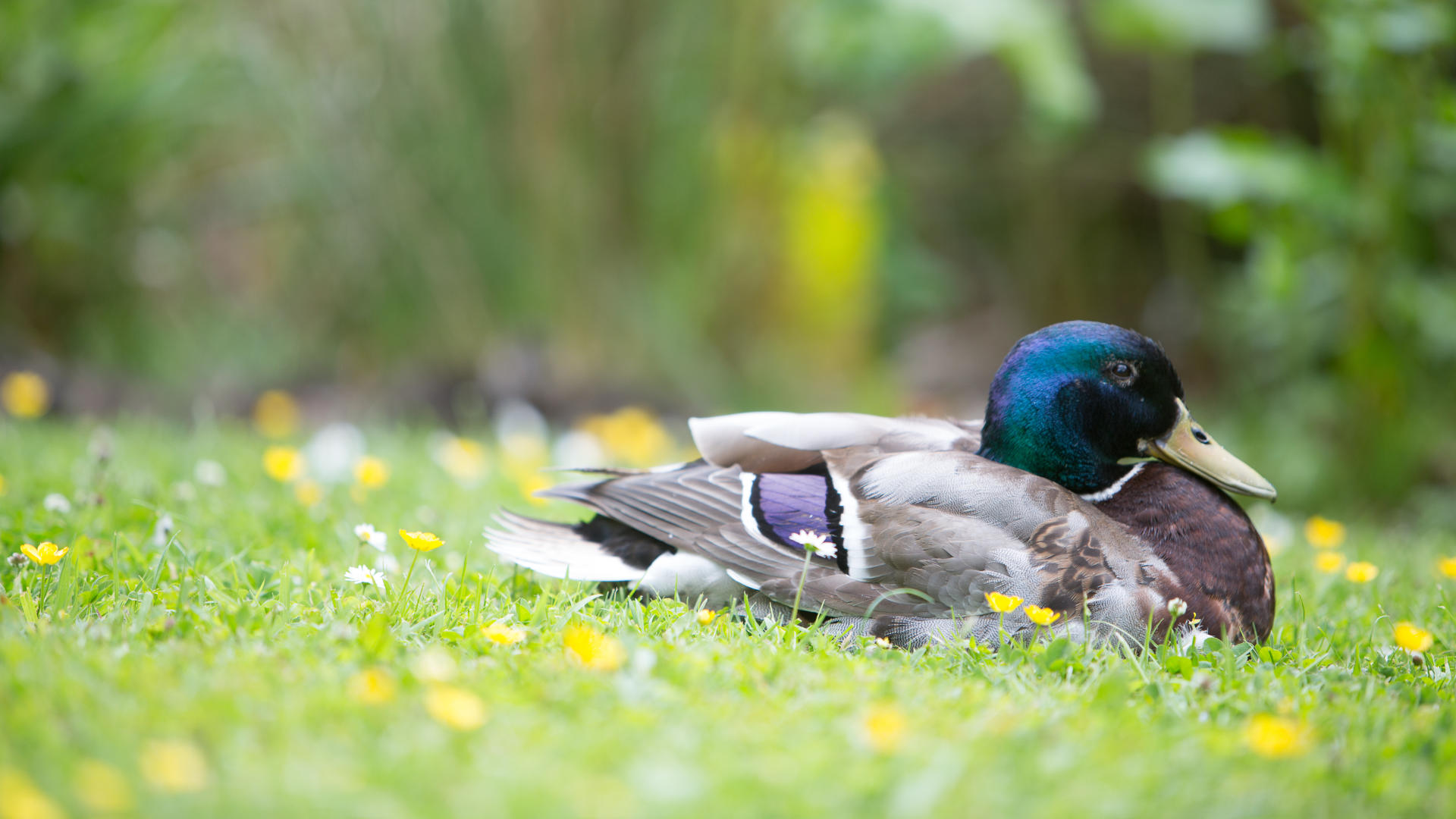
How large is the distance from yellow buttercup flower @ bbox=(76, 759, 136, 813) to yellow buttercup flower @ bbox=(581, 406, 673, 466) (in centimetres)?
318

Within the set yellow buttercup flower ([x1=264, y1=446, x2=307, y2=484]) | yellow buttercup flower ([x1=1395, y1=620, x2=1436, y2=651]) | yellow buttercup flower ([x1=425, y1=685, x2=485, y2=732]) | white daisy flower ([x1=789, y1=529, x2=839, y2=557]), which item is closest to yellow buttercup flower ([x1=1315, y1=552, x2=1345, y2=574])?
yellow buttercup flower ([x1=1395, y1=620, x2=1436, y2=651])

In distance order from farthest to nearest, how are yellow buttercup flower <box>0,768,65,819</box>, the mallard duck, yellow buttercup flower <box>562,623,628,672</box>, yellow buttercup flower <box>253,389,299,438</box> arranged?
yellow buttercup flower <box>253,389,299,438</box> → the mallard duck → yellow buttercup flower <box>562,623,628,672</box> → yellow buttercup flower <box>0,768,65,819</box>

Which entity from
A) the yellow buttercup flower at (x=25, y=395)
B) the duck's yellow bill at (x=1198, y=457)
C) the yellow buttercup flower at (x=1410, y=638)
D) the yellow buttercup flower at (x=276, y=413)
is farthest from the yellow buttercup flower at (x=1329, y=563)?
the yellow buttercup flower at (x=25, y=395)

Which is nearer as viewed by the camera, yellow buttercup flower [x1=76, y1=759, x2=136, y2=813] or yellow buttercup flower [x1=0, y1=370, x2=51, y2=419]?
yellow buttercup flower [x1=76, y1=759, x2=136, y2=813]

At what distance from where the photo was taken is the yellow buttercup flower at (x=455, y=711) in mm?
1403

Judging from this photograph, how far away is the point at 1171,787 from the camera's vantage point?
56.6 inches

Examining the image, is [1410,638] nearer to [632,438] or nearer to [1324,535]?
[1324,535]

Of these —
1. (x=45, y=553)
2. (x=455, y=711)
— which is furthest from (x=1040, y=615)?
(x=45, y=553)

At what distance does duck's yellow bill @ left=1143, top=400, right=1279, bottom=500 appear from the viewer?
240 cm

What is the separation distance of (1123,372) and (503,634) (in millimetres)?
1426

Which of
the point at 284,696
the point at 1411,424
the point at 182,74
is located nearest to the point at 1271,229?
the point at 1411,424

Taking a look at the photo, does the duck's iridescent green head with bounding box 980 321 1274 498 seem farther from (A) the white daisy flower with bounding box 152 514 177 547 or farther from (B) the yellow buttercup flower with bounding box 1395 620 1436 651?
(A) the white daisy flower with bounding box 152 514 177 547

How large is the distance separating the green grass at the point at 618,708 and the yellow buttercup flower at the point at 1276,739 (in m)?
0.03

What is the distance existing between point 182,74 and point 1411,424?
6.14m
